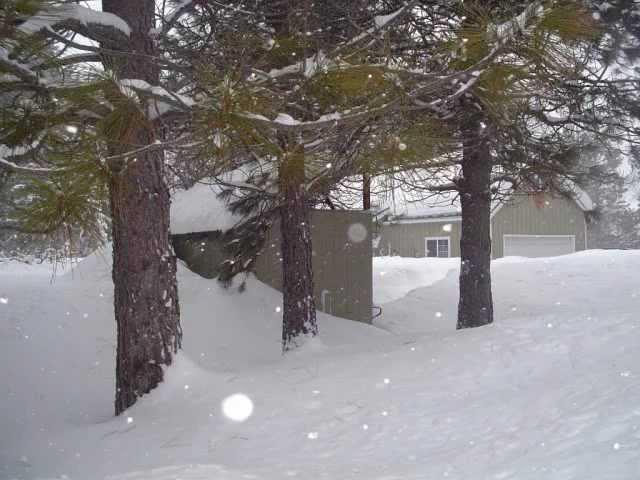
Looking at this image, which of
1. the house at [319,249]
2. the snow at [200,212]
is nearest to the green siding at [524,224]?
the house at [319,249]

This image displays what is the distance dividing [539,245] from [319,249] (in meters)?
14.2

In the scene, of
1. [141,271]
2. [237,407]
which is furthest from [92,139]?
[237,407]

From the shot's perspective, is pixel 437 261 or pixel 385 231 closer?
pixel 437 261

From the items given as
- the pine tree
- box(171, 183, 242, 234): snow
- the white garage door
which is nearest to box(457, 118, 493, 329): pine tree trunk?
box(171, 183, 242, 234): snow

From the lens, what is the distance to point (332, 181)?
665cm

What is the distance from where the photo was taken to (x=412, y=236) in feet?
78.1

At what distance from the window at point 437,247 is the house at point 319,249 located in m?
11.5

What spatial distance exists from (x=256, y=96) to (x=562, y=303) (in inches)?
394

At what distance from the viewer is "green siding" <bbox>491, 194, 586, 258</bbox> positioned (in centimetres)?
2172

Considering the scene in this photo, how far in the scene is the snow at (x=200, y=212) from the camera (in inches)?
396

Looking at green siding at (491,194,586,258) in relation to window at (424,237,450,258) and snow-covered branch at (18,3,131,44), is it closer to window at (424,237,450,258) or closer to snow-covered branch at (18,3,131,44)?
window at (424,237,450,258)

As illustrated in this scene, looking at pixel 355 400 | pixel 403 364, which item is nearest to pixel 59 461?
pixel 355 400

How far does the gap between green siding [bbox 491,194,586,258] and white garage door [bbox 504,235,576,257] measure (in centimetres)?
17

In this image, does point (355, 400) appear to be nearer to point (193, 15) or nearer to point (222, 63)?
point (222, 63)
